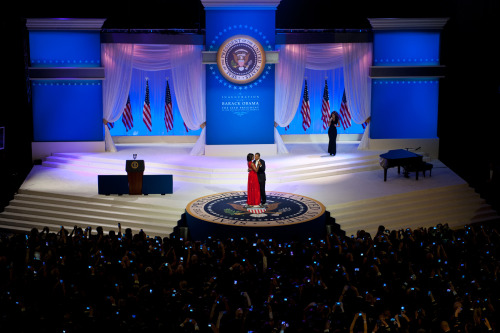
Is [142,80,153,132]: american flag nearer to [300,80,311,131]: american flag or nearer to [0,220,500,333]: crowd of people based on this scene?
[300,80,311,131]: american flag

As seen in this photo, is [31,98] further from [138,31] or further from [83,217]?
[83,217]

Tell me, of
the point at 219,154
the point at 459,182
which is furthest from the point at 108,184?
the point at 459,182

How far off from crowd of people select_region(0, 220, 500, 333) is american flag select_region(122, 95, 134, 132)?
11.1m

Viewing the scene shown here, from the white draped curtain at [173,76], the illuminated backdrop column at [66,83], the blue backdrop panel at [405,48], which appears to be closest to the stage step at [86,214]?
the illuminated backdrop column at [66,83]

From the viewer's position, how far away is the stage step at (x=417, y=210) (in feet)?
41.9

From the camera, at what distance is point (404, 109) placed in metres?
18.8

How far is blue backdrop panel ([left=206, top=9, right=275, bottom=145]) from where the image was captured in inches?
691

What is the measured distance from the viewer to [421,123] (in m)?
18.9

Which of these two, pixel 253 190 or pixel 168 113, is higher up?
pixel 168 113

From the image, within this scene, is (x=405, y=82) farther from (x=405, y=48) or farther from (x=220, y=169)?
(x=220, y=169)

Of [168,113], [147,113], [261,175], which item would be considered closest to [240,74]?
[168,113]

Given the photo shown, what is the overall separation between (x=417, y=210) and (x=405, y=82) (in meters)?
6.69

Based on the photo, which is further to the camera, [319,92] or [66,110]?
[319,92]

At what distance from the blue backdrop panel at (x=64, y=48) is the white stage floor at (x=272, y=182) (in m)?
3.23
